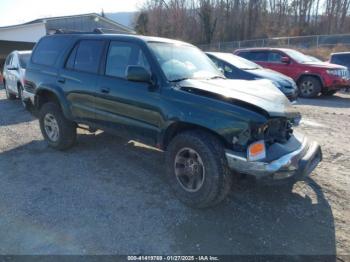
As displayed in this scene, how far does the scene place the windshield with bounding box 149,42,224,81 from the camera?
4230 mm

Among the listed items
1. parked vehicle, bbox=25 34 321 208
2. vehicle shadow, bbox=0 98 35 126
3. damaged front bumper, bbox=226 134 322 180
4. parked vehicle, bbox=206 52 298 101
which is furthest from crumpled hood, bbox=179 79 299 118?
vehicle shadow, bbox=0 98 35 126

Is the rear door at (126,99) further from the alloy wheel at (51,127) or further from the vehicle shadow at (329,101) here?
the vehicle shadow at (329,101)

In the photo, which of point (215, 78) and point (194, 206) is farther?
point (215, 78)

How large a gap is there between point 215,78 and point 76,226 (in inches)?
102

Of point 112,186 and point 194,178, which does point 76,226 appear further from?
point 194,178

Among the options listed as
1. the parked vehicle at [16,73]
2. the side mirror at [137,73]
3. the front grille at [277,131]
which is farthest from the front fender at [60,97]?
the parked vehicle at [16,73]

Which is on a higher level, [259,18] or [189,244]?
[259,18]

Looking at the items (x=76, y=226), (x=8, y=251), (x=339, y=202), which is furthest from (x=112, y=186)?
(x=339, y=202)

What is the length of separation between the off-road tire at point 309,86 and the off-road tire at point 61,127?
9.39 m

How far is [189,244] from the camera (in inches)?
126

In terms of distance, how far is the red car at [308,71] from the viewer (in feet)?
39.0

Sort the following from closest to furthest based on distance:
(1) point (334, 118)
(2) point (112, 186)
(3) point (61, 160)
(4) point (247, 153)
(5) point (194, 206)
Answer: (4) point (247, 153), (5) point (194, 206), (2) point (112, 186), (3) point (61, 160), (1) point (334, 118)

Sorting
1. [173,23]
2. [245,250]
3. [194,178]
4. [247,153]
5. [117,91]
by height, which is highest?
[173,23]

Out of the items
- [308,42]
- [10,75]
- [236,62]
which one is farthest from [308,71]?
[308,42]
